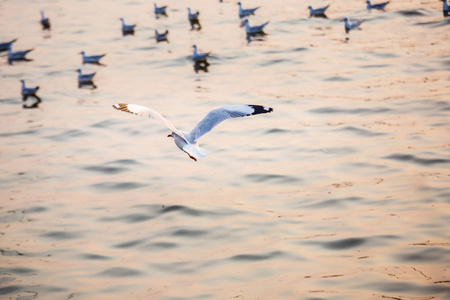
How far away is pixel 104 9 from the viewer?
3734 cm

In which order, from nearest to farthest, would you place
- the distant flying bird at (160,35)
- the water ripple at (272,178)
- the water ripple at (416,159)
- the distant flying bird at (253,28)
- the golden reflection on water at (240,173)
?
1. the golden reflection on water at (240,173)
2. the water ripple at (272,178)
3. the water ripple at (416,159)
4. the distant flying bird at (253,28)
5. the distant flying bird at (160,35)

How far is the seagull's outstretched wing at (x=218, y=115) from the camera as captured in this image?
1362cm

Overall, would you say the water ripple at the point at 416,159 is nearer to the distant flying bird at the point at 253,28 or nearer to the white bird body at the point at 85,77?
the white bird body at the point at 85,77

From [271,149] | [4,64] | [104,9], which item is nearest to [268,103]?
[271,149]

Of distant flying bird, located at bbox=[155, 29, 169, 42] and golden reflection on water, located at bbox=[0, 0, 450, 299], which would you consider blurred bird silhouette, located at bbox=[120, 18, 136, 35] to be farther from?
distant flying bird, located at bbox=[155, 29, 169, 42]

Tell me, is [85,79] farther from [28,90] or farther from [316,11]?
[316,11]

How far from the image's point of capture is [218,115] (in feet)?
45.7

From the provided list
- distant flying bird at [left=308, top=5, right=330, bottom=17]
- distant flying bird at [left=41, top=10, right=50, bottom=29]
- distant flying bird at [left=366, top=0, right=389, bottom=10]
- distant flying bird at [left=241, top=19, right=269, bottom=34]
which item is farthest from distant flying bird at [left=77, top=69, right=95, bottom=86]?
distant flying bird at [left=366, top=0, right=389, bottom=10]

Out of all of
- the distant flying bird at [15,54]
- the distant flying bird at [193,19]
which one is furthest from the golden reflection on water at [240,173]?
the distant flying bird at [193,19]

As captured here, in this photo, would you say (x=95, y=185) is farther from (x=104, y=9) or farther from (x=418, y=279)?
(x=104, y=9)

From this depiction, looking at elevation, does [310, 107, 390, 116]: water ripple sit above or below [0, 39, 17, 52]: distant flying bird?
below

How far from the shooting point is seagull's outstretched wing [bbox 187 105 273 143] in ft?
44.7

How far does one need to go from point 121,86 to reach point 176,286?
13.2 meters

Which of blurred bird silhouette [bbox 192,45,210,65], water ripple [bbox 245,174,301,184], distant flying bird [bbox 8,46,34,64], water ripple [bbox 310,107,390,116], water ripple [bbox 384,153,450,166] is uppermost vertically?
distant flying bird [bbox 8,46,34,64]
